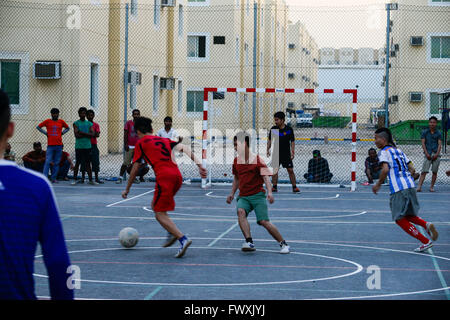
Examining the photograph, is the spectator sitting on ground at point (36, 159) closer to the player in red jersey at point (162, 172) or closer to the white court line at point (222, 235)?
the white court line at point (222, 235)

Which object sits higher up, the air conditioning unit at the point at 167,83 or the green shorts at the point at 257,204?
the air conditioning unit at the point at 167,83

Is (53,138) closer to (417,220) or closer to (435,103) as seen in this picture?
(417,220)

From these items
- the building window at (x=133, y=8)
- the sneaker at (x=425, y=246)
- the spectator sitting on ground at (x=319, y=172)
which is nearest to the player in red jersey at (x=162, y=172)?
the sneaker at (x=425, y=246)

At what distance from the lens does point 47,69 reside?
77.3 ft

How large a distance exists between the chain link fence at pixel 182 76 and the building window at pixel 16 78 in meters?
0.03

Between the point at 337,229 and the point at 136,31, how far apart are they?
18.7 m

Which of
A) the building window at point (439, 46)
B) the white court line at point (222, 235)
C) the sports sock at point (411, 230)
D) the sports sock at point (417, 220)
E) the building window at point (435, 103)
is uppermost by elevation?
the building window at point (439, 46)

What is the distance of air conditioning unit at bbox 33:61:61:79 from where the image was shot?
2355 cm

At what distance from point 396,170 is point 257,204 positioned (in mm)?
1926

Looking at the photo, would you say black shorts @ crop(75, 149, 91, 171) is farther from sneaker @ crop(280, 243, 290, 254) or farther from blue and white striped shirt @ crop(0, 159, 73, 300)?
blue and white striped shirt @ crop(0, 159, 73, 300)

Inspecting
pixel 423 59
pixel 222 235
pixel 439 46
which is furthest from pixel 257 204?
pixel 439 46

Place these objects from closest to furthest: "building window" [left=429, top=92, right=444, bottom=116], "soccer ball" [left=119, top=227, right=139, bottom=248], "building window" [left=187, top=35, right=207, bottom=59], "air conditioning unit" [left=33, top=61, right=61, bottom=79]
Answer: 1. "soccer ball" [left=119, top=227, right=139, bottom=248]
2. "air conditioning unit" [left=33, top=61, right=61, bottom=79]
3. "building window" [left=429, top=92, right=444, bottom=116]
4. "building window" [left=187, top=35, right=207, bottom=59]

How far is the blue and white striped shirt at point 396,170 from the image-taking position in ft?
34.2

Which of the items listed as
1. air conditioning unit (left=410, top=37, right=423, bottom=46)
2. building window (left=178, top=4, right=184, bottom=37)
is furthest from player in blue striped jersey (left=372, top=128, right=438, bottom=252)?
air conditioning unit (left=410, top=37, right=423, bottom=46)
